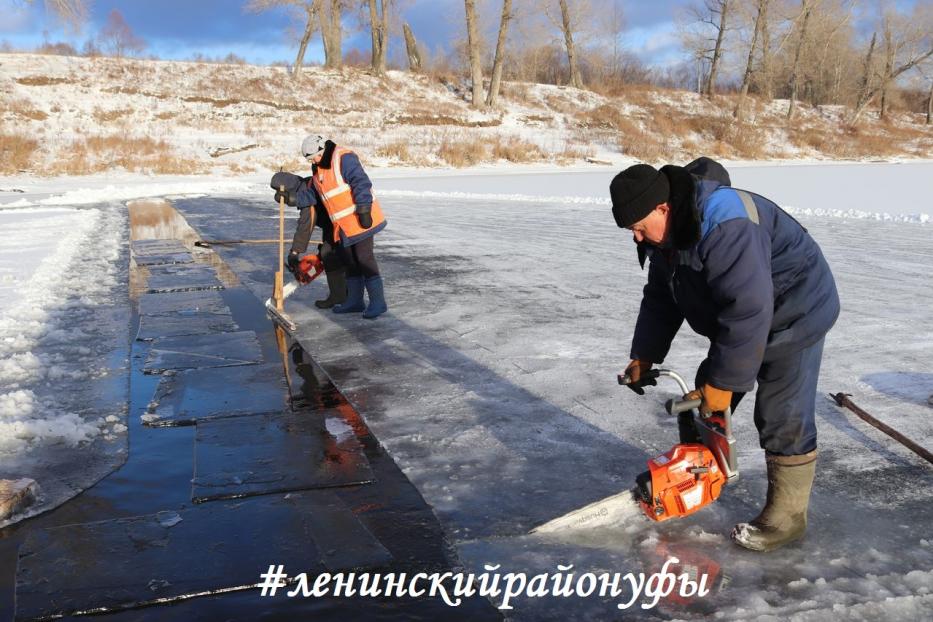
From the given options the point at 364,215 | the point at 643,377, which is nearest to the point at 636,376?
the point at 643,377

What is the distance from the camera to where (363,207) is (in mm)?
6539

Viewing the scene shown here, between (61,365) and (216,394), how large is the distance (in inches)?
49.1

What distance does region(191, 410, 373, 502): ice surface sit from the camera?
3551 mm

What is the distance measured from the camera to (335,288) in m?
7.31

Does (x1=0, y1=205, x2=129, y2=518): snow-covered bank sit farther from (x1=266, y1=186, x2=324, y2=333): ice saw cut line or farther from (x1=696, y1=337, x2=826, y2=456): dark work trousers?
(x1=696, y1=337, x2=826, y2=456): dark work trousers

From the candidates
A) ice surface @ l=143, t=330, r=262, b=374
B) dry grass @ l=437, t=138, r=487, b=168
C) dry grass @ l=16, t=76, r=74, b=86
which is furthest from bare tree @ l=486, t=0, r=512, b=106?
ice surface @ l=143, t=330, r=262, b=374

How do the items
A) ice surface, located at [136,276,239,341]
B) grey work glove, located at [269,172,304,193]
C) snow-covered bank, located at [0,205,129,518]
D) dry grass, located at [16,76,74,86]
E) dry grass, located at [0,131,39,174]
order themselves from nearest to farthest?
1. snow-covered bank, located at [0,205,129,518]
2. ice surface, located at [136,276,239,341]
3. grey work glove, located at [269,172,304,193]
4. dry grass, located at [0,131,39,174]
5. dry grass, located at [16,76,74,86]

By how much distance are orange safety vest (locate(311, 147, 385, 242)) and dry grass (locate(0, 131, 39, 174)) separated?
85.5ft

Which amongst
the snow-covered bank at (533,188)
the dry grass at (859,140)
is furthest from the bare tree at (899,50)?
the snow-covered bank at (533,188)

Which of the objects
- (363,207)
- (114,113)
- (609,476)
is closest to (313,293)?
(363,207)

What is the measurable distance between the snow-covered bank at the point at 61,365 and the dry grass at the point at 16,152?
798 inches

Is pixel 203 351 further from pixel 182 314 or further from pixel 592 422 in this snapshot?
pixel 592 422

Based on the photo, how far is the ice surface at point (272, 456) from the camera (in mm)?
3551

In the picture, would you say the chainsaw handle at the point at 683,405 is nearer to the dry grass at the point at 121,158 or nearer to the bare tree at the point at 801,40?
the dry grass at the point at 121,158
